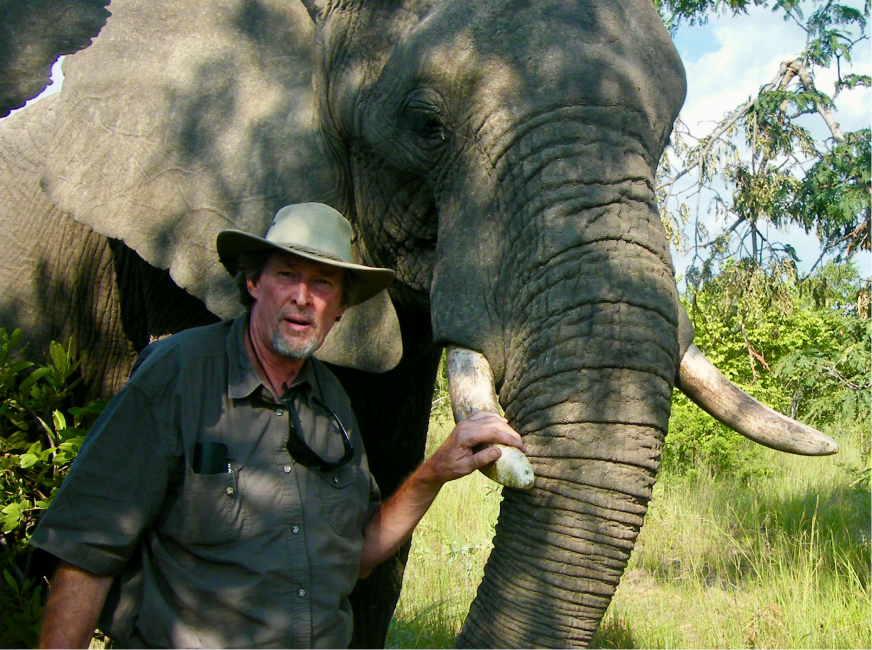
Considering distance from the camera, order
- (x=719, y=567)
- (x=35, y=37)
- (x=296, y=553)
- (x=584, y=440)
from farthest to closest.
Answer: (x=719, y=567) → (x=584, y=440) → (x=296, y=553) → (x=35, y=37)

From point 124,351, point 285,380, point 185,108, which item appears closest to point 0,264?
point 124,351

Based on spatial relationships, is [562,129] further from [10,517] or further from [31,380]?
[10,517]

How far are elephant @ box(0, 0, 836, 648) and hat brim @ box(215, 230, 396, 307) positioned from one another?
26cm

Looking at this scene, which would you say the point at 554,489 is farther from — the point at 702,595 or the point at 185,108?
the point at 702,595

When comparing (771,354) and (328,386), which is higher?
(771,354)

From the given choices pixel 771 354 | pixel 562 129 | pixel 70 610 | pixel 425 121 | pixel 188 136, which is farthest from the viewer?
pixel 771 354

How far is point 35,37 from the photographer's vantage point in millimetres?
1523

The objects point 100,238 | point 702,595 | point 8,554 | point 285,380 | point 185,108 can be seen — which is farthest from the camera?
point 702,595

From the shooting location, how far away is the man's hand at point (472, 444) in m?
2.45

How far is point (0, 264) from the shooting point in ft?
14.2

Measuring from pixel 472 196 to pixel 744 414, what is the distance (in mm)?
1024

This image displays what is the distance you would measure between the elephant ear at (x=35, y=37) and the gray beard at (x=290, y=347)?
1.04 meters

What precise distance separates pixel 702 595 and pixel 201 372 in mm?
3961

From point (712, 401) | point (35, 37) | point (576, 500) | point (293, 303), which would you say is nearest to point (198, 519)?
point (293, 303)
